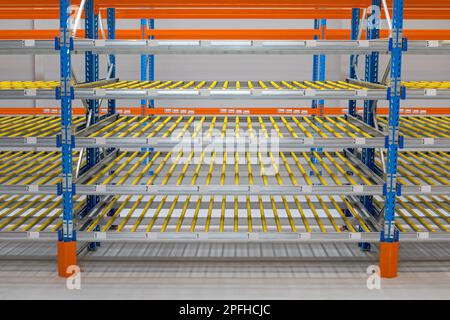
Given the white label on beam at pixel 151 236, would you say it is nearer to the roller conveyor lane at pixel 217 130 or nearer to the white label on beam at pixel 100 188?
the white label on beam at pixel 100 188

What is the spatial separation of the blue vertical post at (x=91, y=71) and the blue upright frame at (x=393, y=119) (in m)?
2.91

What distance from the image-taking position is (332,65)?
11.9 m

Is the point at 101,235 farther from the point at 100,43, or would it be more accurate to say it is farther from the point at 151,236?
the point at 100,43

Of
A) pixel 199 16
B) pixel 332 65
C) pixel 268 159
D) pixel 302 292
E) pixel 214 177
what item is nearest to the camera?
pixel 302 292

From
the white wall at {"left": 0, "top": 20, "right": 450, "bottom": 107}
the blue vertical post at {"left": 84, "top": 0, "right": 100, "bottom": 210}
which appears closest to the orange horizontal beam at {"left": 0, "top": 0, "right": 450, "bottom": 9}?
the blue vertical post at {"left": 84, "top": 0, "right": 100, "bottom": 210}

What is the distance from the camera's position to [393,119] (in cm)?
487

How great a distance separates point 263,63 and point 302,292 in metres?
7.87

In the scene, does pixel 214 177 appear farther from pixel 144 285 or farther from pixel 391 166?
pixel 391 166

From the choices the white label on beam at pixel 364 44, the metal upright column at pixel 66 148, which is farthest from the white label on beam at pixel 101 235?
the white label on beam at pixel 364 44

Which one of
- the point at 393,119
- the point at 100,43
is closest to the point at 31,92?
the point at 100,43

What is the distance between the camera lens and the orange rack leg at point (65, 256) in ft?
16.6

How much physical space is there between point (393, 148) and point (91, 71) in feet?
10.1

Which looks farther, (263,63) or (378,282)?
(263,63)

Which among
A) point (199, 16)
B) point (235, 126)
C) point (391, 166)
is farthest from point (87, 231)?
point (199, 16)
